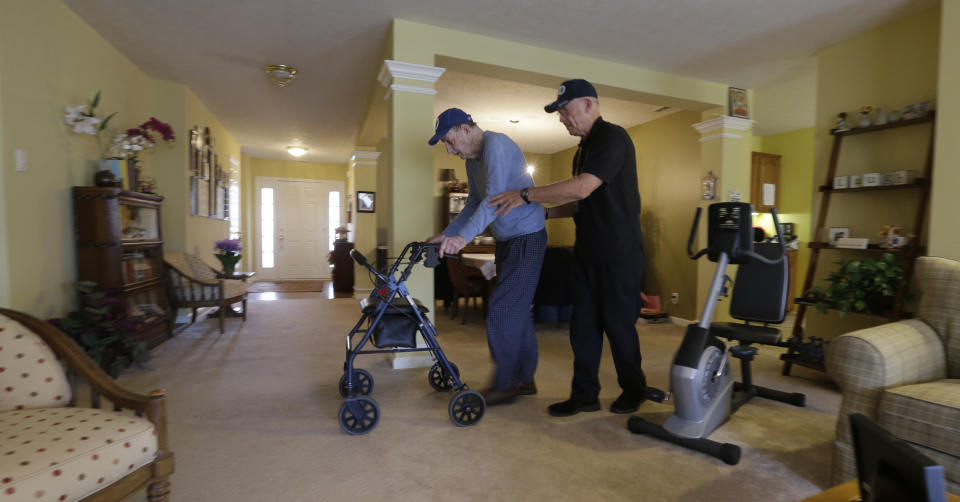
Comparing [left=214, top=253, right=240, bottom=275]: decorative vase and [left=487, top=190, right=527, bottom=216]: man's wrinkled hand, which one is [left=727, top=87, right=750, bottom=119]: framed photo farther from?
[left=214, top=253, right=240, bottom=275]: decorative vase

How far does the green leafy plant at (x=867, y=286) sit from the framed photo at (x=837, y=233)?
0.49m

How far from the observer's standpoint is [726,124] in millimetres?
4699

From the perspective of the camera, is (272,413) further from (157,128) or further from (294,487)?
(157,128)

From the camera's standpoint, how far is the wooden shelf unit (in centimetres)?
288

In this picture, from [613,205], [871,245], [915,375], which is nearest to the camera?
[915,375]

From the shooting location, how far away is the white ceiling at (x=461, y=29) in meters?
3.14

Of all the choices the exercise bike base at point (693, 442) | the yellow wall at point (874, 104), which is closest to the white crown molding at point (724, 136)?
the yellow wall at point (874, 104)

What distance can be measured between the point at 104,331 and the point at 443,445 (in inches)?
101

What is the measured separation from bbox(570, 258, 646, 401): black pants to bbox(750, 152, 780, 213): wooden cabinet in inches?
208

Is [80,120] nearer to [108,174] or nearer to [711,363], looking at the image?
[108,174]

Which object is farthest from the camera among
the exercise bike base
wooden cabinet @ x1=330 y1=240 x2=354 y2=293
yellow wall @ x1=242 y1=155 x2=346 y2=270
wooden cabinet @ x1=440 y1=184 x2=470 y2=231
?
yellow wall @ x1=242 y1=155 x2=346 y2=270

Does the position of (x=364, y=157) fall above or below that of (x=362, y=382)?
above

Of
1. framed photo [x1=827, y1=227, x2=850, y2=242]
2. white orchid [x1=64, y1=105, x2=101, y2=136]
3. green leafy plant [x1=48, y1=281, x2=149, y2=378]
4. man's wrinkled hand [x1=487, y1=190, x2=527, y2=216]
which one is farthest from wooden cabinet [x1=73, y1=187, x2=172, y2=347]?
framed photo [x1=827, y1=227, x2=850, y2=242]

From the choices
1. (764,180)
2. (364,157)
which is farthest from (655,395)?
(364,157)
